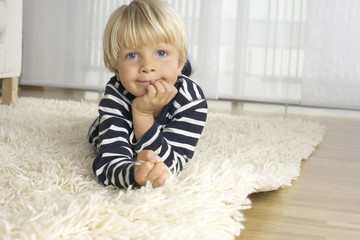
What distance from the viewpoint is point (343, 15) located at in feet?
9.29

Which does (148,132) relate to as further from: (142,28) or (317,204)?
(317,204)

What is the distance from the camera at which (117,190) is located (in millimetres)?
900

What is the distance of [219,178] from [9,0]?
5.26 feet

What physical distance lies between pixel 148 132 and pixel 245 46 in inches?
83.8

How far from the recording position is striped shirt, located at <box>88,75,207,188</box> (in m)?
0.95

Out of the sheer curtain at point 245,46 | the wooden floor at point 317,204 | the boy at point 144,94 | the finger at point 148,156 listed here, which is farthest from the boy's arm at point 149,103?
the sheer curtain at point 245,46

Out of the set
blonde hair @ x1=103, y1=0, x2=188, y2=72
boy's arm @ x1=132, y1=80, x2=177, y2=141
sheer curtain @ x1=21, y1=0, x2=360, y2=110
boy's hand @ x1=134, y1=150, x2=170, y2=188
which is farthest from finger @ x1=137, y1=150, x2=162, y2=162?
sheer curtain @ x1=21, y1=0, x2=360, y2=110

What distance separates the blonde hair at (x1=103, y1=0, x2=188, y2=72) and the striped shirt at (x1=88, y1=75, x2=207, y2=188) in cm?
10

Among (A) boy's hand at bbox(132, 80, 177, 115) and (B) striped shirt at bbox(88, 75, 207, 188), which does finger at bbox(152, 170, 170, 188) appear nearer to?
(B) striped shirt at bbox(88, 75, 207, 188)

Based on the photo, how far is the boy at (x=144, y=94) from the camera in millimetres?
972

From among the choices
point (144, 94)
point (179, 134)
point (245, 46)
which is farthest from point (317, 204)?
point (245, 46)

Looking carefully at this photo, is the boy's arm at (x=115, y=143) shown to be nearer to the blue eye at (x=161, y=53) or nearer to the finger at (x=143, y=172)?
the finger at (x=143, y=172)

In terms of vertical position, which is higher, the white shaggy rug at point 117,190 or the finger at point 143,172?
the finger at point 143,172

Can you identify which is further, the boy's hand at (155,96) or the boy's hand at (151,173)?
the boy's hand at (155,96)
